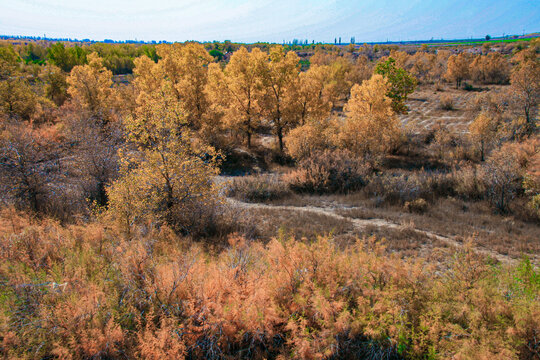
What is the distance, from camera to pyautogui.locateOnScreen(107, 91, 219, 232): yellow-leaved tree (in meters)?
8.14

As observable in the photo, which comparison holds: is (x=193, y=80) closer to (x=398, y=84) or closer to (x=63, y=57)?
(x=398, y=84)

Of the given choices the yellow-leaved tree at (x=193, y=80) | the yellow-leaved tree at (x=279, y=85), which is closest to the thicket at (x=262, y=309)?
the yellow-leaved tree at (x=279, y=85)

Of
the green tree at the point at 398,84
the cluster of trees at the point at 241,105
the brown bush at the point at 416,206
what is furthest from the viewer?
the green tree at the point at 398,84

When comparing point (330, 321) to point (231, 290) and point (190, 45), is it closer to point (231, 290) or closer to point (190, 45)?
point (231, 290)

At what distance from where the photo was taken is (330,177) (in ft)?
56.5

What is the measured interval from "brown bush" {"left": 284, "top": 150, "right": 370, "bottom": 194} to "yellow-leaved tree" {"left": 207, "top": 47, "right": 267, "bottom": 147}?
32.0ft

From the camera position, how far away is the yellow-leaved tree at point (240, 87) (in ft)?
76.5

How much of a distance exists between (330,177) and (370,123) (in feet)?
25.1

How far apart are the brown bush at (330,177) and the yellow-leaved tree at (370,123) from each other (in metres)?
3.92

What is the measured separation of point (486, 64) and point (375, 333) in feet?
264

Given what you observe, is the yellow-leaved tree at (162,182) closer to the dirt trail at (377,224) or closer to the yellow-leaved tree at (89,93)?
the dirt trail at (377,224)

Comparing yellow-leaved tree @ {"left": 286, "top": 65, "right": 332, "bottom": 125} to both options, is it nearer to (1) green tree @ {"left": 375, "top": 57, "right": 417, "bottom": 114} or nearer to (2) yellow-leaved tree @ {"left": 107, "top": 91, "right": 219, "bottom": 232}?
(1) green tree @ {"left": 375, "top": 57, "right": 417, "bottom": 114}

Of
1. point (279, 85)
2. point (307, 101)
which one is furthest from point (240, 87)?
point (307, 101)

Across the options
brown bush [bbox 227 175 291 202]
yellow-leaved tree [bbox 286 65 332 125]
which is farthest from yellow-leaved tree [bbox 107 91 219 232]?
yellow-leaved tree [bbox 286 65 332 125]
